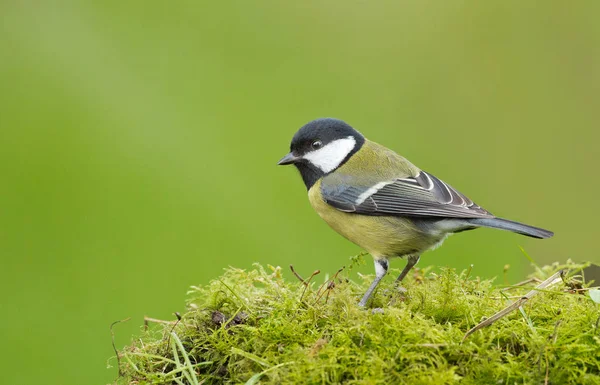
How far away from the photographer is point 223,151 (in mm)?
5105

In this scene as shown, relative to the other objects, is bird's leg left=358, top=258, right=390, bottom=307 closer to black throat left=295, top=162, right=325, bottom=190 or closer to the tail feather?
the tail feather

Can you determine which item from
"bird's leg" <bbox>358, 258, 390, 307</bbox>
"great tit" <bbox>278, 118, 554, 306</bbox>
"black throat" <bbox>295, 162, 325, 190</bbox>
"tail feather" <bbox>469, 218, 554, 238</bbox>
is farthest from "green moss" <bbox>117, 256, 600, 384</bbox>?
"black throat" <bbox>295, 162, 325, 190</bbox>

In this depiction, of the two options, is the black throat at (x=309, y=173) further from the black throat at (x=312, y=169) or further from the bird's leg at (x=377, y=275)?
the bird's leg at (x=377, y=275)

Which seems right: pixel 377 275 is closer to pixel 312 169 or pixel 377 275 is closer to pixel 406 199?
pixel 406 199

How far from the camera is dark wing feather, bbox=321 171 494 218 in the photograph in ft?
8.86

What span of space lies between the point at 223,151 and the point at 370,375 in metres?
3.79

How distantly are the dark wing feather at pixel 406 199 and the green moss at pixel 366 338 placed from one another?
501mm

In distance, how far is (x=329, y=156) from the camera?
125 inches

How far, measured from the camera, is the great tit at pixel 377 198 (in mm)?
2738

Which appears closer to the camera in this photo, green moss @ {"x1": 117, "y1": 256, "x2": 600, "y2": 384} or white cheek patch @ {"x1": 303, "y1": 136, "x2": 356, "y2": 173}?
green moss @ {"x1": 117, "y1": 256, "x2": 600, "y2": 384}

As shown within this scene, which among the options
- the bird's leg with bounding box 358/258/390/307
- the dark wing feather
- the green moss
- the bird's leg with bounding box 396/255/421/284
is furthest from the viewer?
the bird's leg with bounding box 396/255/421/284

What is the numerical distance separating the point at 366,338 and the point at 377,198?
1307mm

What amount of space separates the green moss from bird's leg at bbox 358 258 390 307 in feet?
0.13

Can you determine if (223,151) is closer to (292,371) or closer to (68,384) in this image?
(68,384)
